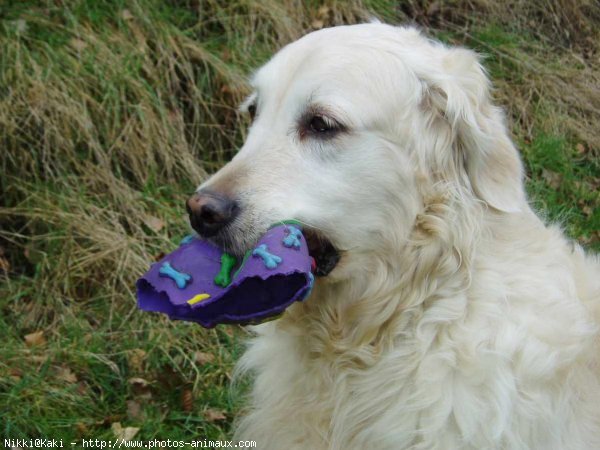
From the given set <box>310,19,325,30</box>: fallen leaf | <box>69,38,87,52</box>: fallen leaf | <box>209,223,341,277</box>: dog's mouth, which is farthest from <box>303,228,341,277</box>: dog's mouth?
<box>310,19,325,30</box>: fallen leaf

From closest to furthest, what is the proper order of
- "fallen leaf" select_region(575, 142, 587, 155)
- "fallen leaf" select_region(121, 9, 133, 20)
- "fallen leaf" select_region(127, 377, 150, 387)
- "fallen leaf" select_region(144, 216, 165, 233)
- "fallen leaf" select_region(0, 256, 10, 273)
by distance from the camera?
"fallen leaf" select_region(127, 377, 150, 387)
"fallen leaf" select_region(0, 256, 10, 273)
"fallen leaf" select_region(144, 216, 165, 233)
"fallen leaf" select_region(121, 9, 133, 20)
"fallen leaf" select_region(575, 142, 587, 155)

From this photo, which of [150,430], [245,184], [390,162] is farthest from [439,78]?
[150,430]

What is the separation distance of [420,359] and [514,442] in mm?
397

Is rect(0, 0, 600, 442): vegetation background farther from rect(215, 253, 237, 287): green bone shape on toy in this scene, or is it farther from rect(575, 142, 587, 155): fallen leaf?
rect(215, 253, 237, 287): green bone shape on toy

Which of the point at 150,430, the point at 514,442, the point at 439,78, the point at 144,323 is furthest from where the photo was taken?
the point at 144,323

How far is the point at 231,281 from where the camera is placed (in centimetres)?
271

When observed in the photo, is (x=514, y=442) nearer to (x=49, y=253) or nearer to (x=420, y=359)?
(x=420, y=359)

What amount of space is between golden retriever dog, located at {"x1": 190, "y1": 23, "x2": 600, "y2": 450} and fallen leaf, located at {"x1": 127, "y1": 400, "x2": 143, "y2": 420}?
4.30 feet

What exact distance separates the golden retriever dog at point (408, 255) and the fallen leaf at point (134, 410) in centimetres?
131

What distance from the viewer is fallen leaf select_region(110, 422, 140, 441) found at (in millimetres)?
3887

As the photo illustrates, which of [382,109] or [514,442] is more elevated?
[382,109]

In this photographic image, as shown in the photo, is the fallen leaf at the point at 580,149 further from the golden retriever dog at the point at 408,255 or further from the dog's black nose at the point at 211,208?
the dog's black nose at the point at 211,208

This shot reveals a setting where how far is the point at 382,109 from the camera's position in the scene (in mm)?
2869

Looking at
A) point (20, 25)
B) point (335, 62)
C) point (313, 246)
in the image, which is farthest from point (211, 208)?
point (20, 25)
